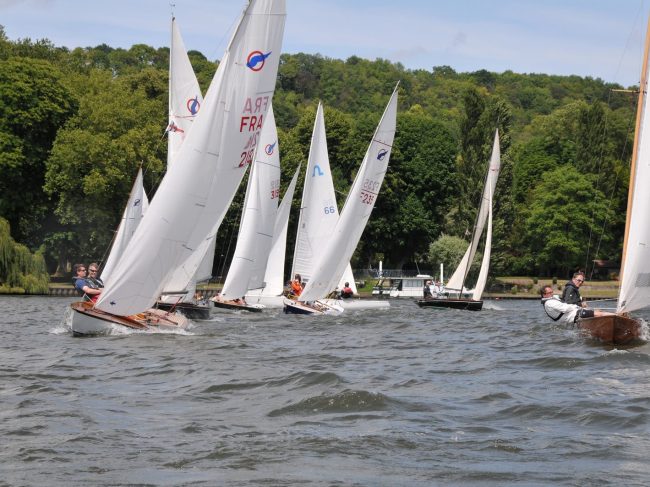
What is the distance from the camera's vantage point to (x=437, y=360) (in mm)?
21547

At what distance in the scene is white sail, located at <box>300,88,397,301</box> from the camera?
127 ft

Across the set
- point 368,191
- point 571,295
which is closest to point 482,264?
point 368,191

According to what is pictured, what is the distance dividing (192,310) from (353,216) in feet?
26.2

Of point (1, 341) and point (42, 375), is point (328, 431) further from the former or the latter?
point (1, 341)

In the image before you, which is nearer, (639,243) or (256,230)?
(639,243)

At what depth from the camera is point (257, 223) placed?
4000 cm

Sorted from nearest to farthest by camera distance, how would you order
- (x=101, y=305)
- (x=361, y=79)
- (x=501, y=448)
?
(x=501, y=448), (x=101, y=305), (x=361, y=79)

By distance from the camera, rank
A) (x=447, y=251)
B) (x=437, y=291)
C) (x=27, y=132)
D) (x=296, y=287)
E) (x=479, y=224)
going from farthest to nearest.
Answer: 1. (x=447, y=251)
2. (x=27, y=132)
3. (x=437, y=291)
4. (x=479, y=224)
5. (x=296, y=287)

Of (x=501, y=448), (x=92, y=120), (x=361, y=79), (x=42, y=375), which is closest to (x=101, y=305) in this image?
(x=42, y=375)

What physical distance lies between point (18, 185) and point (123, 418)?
54.1 m

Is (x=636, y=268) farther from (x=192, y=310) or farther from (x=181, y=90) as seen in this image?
(x=181, y=90)

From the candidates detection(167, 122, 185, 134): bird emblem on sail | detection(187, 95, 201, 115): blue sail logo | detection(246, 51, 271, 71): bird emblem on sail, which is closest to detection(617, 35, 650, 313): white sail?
detection(246, 51, 271, 71): bird emblem on sail

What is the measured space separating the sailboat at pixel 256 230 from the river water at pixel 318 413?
14363mm

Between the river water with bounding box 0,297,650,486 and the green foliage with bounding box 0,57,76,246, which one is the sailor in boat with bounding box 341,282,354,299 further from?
the green foliage with bounding box 0,57,76,246
